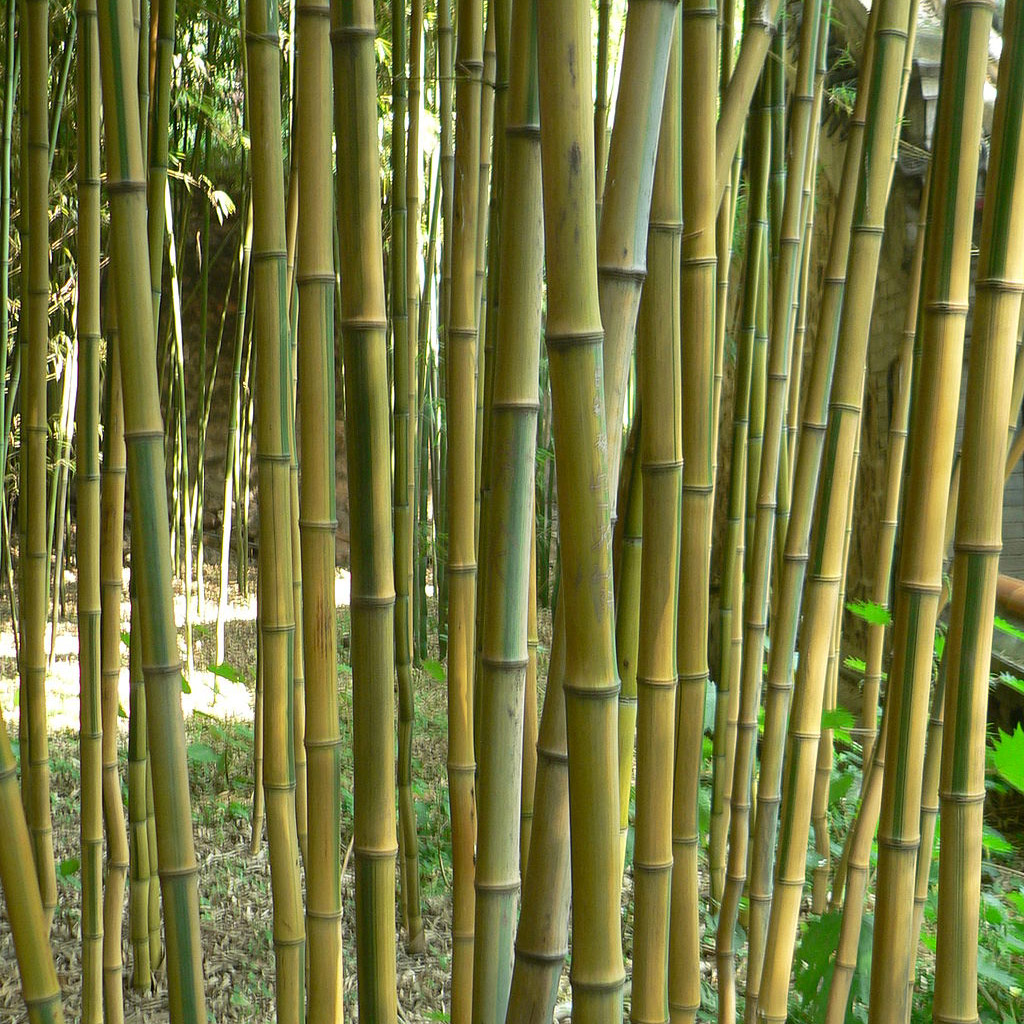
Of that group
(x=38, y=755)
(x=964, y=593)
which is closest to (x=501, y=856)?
(x=964, y=593)

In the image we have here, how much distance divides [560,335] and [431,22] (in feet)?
6.88

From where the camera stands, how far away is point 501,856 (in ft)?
1.59

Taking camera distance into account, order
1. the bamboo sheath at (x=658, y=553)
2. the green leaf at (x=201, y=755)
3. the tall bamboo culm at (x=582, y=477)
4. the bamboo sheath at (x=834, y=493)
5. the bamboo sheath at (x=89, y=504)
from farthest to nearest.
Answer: the green leaf at (x=201, y=755) → the bamboo sheath at (x=89, y=504) → the bamboo sheath at (x=834, y=493) → the bamboo sheath at (x=658, y=553) → the tall bamboo culm at (x=582, y=477)

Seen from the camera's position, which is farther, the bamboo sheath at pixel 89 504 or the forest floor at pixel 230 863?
the forest floor at pixel 230 863

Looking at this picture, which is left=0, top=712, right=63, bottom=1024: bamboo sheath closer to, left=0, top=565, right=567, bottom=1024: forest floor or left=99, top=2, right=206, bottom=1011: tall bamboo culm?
left=99, top=2, right=206, bottom=1011: tall bamboo culm

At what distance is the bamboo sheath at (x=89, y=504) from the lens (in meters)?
0.75

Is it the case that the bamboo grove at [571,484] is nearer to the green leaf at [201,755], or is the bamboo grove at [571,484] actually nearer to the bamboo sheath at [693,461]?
the bamboo sheath at [693,461]

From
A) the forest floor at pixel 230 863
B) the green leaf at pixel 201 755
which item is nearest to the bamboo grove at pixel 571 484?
the forest floor at pixel 230 863

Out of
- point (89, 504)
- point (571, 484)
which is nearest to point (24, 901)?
point (571, 484)

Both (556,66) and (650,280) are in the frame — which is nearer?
(556,66)

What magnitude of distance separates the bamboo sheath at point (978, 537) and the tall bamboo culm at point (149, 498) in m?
0.38

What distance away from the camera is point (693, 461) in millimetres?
592

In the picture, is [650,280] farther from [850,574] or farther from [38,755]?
[850,574]

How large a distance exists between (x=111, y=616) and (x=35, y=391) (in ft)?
0.64
